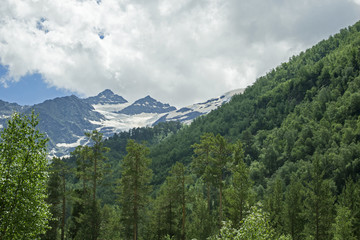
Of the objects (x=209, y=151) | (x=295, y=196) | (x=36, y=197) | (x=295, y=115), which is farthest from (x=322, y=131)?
(x=36, y=197)

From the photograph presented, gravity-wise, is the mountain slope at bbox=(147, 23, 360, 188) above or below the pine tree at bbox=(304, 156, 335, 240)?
above

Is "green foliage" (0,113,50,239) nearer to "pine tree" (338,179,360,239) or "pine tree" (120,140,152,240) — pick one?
"pine tree" (120,140,152,240)

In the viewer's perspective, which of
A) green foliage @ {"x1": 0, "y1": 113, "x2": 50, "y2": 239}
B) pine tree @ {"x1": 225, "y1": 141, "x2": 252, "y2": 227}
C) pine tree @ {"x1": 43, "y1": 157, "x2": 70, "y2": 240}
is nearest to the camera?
green foliage @ {"x1": 0, "y1": 113, "x2": 50, "y2": 239}

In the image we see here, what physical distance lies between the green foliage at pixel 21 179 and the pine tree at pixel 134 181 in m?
20.5

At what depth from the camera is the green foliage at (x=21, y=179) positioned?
56.3 ft

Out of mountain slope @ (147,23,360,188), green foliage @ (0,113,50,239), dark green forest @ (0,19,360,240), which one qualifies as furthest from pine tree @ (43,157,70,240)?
mountain slope @ (147,23,360,188)

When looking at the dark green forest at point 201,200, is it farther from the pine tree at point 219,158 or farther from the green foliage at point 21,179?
the green foliage at point 21,179

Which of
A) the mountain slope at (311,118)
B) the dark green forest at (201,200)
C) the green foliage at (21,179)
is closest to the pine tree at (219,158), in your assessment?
the dark green forest at (201,200)

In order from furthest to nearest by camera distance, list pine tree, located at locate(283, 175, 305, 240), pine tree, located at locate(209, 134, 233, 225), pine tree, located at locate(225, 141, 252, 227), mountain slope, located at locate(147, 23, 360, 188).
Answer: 1. mountain slope, located at locate(147, 23, 360, 188)
2. pine tree, located at locate(283, 175, 305, 240)
3. pine tree, located at locate(209, 134, 233, 225)
4. pine tree, located at locate(225, 141, 252, 227)

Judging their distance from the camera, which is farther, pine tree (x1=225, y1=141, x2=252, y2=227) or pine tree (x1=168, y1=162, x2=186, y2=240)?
pine tree (x1=168, y1=162, x2=186, y2=240)

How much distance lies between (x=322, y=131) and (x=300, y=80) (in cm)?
8334

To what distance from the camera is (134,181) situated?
3997cm

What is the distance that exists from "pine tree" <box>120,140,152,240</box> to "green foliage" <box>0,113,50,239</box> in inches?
807

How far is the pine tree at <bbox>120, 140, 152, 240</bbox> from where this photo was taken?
129 ft
